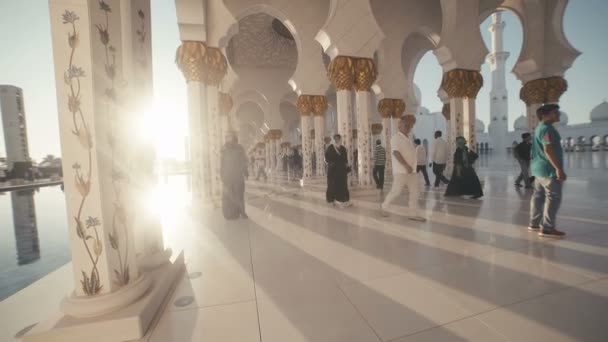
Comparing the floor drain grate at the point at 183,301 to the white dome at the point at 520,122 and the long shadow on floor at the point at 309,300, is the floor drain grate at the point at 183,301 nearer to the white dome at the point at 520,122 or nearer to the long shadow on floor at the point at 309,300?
the long shadow on floor at the point at 309,300

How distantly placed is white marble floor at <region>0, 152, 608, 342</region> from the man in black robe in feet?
2.62

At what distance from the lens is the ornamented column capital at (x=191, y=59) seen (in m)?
5.40

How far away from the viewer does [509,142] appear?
27.9 meters

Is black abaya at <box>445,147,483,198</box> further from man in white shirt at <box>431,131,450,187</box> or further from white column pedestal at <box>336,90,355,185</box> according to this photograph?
white column pedestal at <box>336,90,355,185</box>

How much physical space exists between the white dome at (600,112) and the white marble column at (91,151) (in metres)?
45.6

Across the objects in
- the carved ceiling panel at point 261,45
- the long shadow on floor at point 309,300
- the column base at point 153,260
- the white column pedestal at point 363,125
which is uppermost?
the carved ceiling panel at point 261,45

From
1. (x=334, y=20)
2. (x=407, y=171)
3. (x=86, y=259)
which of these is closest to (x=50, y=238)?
(x=86, y=259)

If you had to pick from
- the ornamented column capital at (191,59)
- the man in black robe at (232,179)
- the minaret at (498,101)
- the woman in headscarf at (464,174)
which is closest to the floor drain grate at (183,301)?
the man in black robe at (232,179)

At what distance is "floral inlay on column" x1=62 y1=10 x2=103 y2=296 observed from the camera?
1.36 meters

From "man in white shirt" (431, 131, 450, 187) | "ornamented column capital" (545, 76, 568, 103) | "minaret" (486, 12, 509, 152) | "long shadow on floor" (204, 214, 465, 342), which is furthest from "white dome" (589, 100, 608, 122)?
"long shadow on floor" (204, 214, 465, 342)

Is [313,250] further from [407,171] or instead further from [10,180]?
[10,180]

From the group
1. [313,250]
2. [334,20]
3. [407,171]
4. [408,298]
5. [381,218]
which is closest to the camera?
[408,298]

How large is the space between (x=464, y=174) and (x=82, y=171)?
19.4 feet

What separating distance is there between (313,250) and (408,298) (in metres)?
1.12
